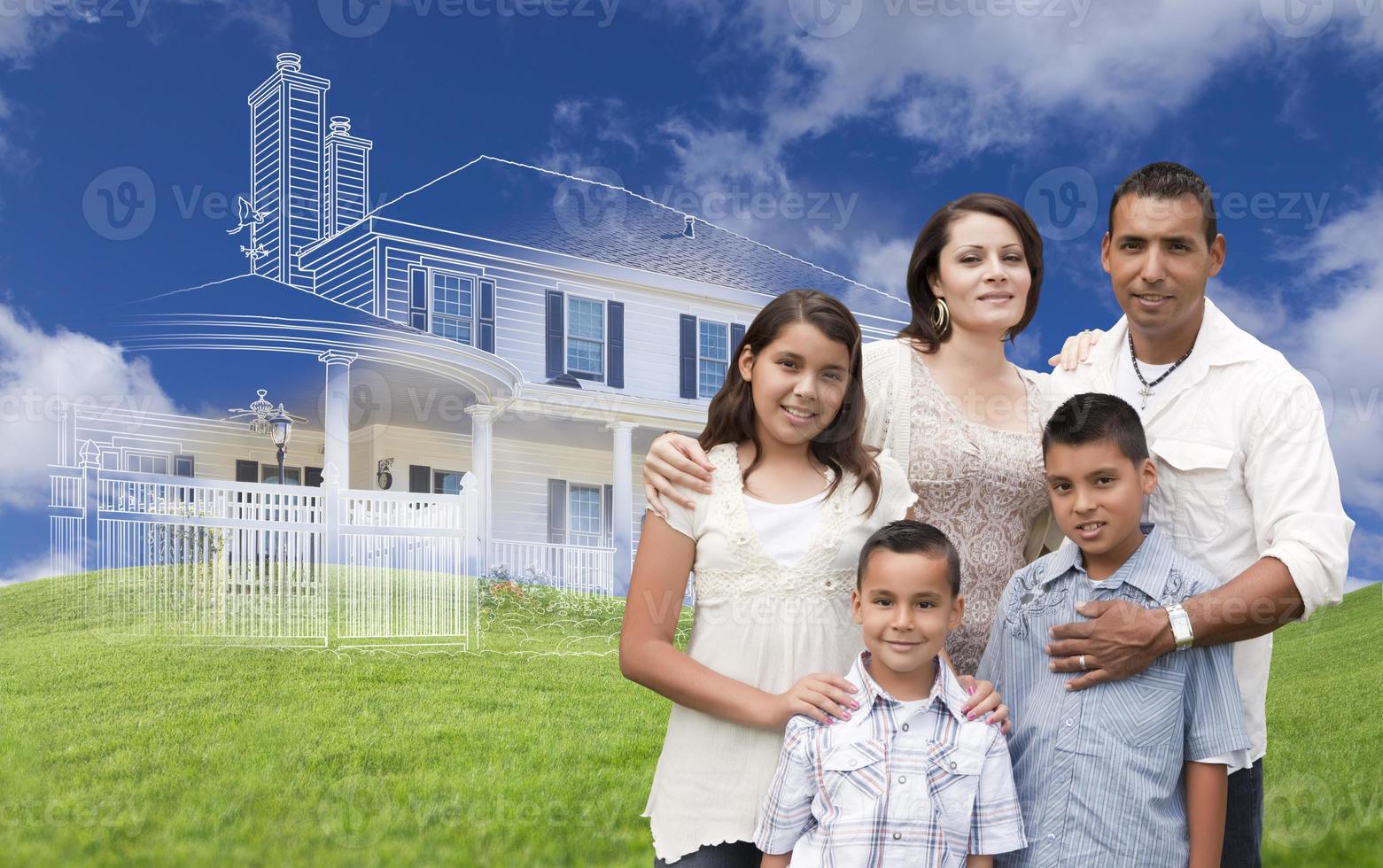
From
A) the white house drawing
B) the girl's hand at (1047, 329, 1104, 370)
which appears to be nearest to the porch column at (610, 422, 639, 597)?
the white house drawing

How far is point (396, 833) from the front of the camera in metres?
7.44

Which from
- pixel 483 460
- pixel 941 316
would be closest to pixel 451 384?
pixel 483 460

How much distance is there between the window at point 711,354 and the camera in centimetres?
1441

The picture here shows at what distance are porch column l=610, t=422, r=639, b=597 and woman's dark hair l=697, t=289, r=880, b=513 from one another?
990 centimetres

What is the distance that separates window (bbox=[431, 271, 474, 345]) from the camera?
40.6 feet

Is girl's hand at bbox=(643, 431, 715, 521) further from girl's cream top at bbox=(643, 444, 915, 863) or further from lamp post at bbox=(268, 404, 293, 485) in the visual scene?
lamp post at bbox=(268, 404, 293, 485)

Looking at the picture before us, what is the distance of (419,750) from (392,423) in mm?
4697

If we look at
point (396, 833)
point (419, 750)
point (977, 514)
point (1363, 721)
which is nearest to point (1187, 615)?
point (977, 514)

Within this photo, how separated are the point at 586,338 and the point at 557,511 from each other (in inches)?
84.3

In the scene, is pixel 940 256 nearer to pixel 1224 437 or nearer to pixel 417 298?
pixel 1224 437

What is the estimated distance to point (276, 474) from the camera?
11820 mm

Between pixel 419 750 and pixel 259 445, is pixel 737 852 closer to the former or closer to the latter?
pixel 419 750

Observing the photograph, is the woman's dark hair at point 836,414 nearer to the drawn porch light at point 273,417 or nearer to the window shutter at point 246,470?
the drawn porch light at point 273,417

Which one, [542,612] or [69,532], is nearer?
[69,532]
